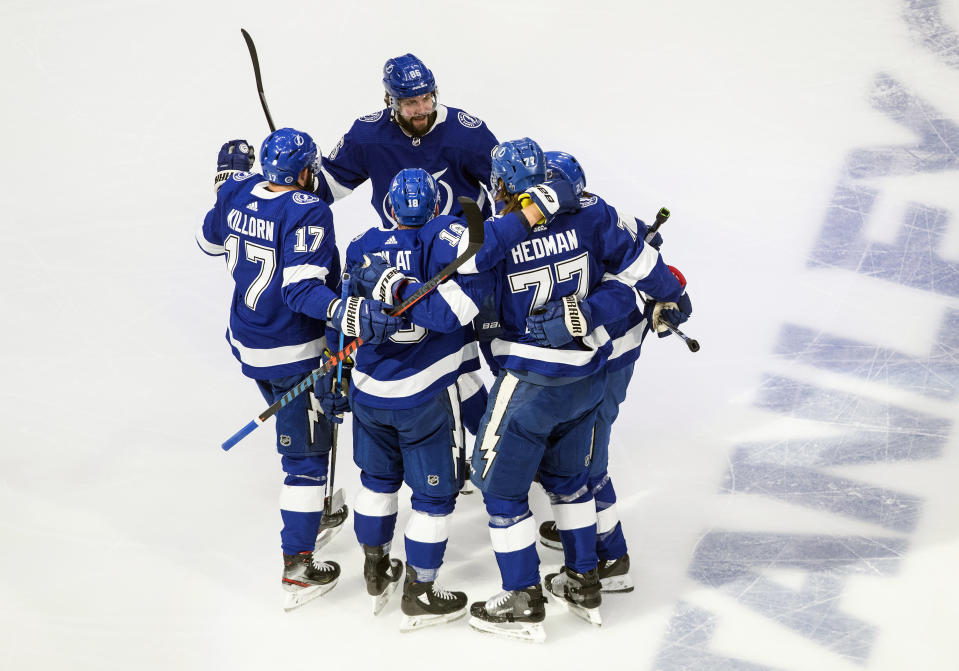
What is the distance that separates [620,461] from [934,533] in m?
1.31

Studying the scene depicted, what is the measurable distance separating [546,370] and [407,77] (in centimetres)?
142

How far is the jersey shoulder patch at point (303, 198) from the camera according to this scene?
3744 millimetres

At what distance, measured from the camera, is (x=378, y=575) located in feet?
13.0

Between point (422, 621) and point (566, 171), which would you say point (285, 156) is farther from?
point (422, 621)

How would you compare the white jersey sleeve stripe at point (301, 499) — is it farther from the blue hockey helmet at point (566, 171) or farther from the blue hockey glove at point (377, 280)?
the blue hockey helmet at point (566, 171)

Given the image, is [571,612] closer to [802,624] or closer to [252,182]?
[802,624]

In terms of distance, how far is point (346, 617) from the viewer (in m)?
3.95

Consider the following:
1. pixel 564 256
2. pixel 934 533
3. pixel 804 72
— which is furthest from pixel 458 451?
pixel 804 72

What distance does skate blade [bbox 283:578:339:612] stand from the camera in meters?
3.98

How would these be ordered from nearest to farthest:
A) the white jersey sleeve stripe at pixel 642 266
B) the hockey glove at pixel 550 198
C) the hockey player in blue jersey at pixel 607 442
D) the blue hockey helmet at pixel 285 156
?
the hockey glove at pixel 550 198, the white jersey sleeve stripe at pixel 642 266, the blue hockey helmet at pixel 285 156, the hockey player in blue jersey at pixel 607 442

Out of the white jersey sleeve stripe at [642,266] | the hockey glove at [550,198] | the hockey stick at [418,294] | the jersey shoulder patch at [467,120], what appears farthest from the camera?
the jersey shoulder patch at [467,120]

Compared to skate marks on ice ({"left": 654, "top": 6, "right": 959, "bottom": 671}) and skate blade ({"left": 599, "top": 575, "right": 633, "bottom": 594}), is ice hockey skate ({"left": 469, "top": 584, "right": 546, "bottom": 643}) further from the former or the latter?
skate marks on ice ({"left": 654, "top": 6, "right": 959, "bottom": 671})

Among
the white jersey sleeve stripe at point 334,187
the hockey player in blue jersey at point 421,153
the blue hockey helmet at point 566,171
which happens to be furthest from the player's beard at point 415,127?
the blue hockey helmet at point 566,171

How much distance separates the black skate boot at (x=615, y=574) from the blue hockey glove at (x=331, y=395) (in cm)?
111
